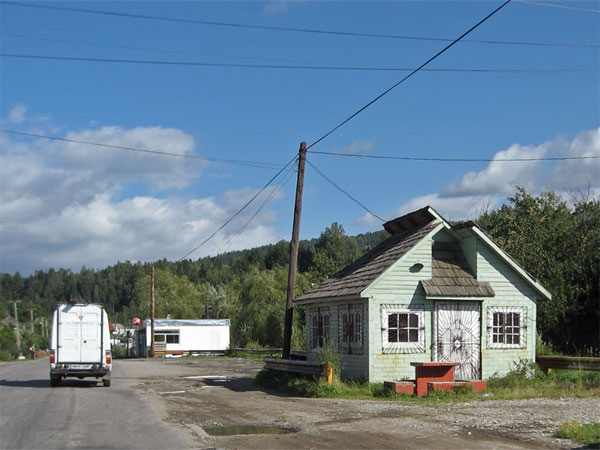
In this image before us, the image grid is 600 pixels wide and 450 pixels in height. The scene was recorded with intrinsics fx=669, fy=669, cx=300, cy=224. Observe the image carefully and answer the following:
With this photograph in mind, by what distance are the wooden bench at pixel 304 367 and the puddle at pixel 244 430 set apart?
6.30 m

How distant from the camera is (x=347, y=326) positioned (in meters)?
21.8

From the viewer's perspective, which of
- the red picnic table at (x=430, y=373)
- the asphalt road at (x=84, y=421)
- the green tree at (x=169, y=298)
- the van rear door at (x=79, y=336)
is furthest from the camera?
the green tree at (x=169, y=298)

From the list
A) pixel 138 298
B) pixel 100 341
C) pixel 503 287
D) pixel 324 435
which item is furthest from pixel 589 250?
pixel 138 298

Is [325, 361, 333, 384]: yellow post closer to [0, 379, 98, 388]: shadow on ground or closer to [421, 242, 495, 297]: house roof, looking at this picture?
[421, 242, 495, 297]: house roof

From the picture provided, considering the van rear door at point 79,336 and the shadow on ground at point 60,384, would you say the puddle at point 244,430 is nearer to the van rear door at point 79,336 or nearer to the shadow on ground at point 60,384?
the van rear door at point 79,336

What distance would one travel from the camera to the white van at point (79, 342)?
23.5 metres

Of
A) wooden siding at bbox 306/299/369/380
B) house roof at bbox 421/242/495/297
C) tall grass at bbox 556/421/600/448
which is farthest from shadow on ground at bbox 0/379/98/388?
tall grass at bbox 556/421/600/448

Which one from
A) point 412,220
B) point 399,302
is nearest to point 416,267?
point 399,302

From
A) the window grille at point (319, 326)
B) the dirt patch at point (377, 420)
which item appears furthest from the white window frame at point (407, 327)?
the window grille at point (319, 326)

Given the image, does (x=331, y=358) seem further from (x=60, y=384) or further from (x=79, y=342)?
(x=60, y=384)

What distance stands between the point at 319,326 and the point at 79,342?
8.52 meters

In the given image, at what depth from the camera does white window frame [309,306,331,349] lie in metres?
23.3

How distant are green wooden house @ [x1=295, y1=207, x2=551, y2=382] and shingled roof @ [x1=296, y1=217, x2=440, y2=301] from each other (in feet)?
0.22

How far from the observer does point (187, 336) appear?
6088 centimetres
